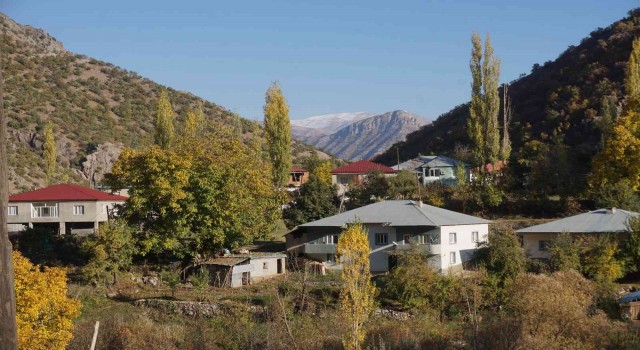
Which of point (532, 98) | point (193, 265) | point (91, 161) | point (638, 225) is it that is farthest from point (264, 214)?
point (532, 98)

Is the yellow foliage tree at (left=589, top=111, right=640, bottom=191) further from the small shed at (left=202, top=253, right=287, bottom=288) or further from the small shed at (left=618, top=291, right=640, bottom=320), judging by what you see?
the small shed at (left=202, top=253, right=287, bottom=288)

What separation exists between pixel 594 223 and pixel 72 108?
216 ft

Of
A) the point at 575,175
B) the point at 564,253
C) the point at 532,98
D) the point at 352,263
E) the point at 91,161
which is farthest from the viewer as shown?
the point at 532,98

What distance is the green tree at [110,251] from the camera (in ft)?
122

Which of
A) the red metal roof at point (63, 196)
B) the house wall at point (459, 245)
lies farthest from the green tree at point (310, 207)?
the house wall at point (459, 245)

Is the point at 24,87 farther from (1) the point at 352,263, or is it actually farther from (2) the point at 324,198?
(1) the point at 352,263

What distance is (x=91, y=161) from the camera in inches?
2943

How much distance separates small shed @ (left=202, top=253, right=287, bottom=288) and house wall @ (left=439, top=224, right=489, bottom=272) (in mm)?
8529

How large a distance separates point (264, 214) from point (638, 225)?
20031mm

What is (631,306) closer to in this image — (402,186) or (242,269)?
(242,269)

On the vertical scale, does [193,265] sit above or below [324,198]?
below

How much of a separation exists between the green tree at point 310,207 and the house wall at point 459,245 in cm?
1100

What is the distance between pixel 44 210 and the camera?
47.7 m

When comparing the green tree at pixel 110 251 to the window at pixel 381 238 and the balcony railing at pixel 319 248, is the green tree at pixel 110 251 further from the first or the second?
the window at pixel 381 238
